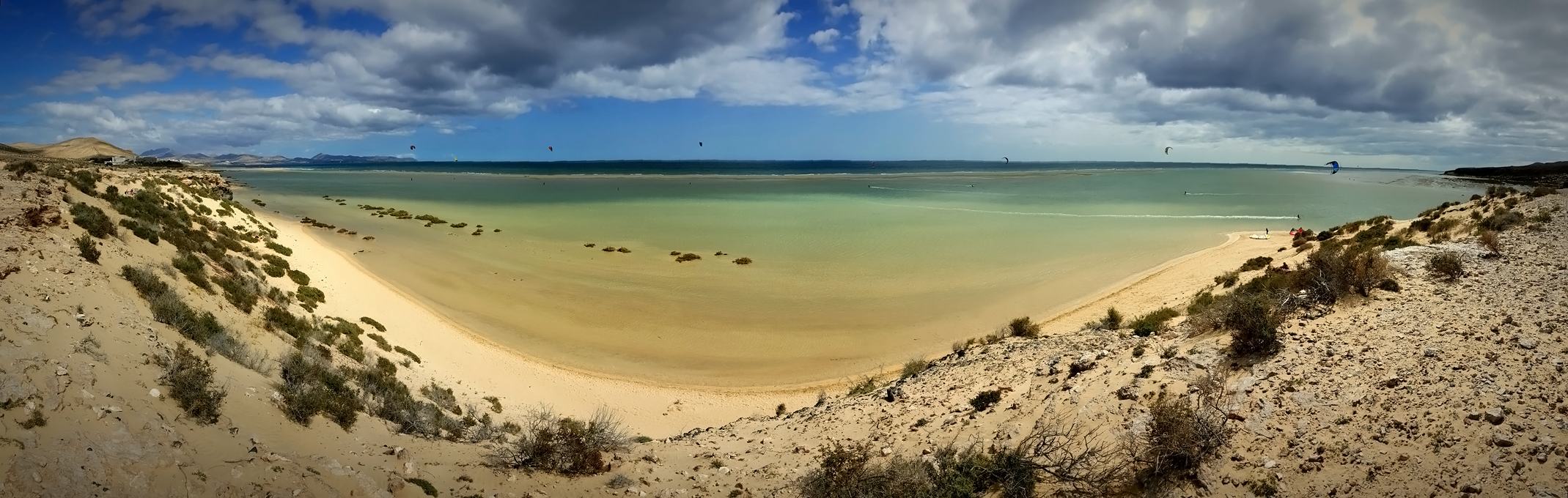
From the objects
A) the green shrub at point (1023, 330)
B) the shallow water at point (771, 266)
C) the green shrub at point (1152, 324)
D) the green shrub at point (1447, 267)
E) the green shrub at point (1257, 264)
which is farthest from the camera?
the green shrub at point (1257, 264)

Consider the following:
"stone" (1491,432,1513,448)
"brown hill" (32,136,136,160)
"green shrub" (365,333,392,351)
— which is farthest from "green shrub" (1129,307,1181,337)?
"brown hill" (32,136,136,160)

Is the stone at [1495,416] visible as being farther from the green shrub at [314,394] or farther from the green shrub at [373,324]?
the green shrub at [373,324]

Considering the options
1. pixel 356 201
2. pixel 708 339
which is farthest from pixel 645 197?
pixel 708 339

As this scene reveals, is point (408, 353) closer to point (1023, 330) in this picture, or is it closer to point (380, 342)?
point (380, 342)

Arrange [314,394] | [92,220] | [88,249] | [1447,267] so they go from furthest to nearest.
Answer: [92,220], [88,249], [1447,267], [314,394]

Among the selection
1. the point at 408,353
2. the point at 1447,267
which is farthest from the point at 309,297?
the point at 1447,267

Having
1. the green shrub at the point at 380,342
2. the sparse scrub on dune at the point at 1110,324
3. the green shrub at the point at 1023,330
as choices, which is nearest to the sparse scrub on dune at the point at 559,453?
the green shrub at the point at 380,342
